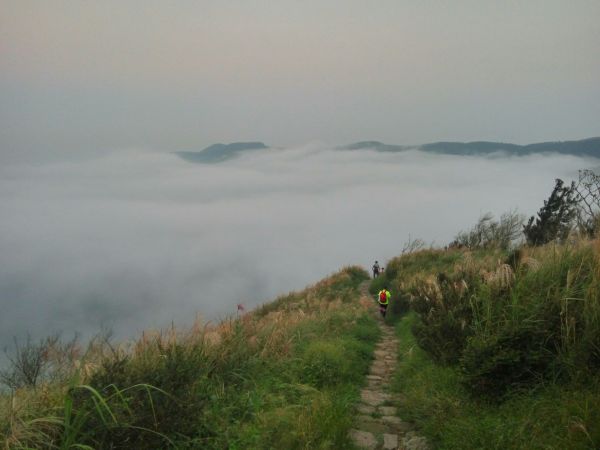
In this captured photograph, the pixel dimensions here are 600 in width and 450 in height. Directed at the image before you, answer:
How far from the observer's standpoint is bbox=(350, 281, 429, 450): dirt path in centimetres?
405

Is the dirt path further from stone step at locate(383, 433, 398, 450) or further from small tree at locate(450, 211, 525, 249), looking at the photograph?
small tree at locate(450, 211, 525, 249)

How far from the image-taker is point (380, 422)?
4.68m

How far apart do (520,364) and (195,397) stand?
349 centimetres

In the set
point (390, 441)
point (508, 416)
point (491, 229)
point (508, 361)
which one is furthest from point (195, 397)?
point (491, 229)

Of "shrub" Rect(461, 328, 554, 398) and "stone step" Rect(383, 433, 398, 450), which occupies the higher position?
"shrub" Rect(461, 328, 554, 398)

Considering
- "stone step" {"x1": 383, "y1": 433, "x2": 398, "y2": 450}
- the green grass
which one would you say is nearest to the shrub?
the green grass

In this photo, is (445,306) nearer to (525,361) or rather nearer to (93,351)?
(525,361)

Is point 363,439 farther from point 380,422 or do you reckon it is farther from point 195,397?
point 195,397

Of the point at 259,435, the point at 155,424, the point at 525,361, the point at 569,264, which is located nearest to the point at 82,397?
the point at 155,424

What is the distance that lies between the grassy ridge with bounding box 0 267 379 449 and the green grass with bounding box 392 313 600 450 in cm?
93

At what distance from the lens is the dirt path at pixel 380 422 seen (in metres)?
4.05

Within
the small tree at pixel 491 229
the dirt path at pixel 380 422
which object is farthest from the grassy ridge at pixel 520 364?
the small tree at pixel 491 229

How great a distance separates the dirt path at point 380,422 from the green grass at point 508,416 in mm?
157

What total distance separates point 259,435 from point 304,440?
0.57 m
